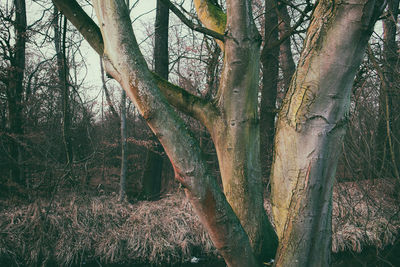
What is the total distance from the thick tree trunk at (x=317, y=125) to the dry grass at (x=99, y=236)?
15.0 ft

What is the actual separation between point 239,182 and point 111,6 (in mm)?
1408

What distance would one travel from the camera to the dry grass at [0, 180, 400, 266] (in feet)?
17.9

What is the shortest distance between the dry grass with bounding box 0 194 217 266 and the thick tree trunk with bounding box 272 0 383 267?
15.0 ft

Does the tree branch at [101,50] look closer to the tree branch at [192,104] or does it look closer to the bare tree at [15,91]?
the tree branch at [192,104]

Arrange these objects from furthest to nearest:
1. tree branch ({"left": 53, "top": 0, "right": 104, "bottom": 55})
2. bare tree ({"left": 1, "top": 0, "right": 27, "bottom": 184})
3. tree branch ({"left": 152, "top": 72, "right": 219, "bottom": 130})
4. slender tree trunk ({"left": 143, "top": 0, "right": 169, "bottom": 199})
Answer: slender tree trunk ({"left": 143, "top": 0, "right": 169, "bottom": 199}), bare tree ({"left": 1, "top": 0, "right": 27, "bottom": 184}), tree branch ({"left": 152, "top": 72, "right": 219, "bottom": 130}), tree branch ({"left": 53, "top": 0, "right": 104, "bottom": 55})

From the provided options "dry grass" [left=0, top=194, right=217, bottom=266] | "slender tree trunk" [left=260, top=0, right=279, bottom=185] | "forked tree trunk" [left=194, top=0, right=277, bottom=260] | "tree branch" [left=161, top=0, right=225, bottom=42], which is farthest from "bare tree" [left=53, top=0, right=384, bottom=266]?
"slender tree trunk" [left=260, top=0, right=279, bottom=185]

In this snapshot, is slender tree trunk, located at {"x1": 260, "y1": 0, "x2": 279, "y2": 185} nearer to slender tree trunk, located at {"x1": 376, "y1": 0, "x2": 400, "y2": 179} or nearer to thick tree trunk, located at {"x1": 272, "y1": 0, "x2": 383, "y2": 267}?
slender tree trunk, located at {"x1": 376, "y1": 0, "x2": 400, "y2": 179}

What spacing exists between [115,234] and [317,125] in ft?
17.4

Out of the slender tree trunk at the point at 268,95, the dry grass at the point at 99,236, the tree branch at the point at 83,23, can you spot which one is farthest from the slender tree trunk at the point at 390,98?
the dry grass at the point at 99,236

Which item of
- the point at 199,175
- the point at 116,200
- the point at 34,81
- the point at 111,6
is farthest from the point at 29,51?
the point at 199,175

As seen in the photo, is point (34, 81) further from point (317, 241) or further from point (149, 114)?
point (317, 241)

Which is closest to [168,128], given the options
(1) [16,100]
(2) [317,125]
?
(2) [317,125]

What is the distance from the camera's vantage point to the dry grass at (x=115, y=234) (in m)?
5.46

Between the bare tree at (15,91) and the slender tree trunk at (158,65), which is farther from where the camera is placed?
the slender tree trunk at (158,65)
